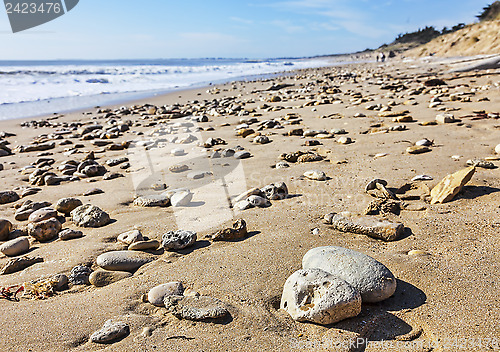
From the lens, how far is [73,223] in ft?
8.00

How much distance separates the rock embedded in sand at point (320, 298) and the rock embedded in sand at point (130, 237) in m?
1.06

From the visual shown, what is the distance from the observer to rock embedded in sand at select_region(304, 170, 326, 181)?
2898 millimetres

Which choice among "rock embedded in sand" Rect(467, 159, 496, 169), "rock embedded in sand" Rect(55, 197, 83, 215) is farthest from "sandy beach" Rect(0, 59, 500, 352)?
"rock embedded in sand" Rect(55, 197, 83, 215)

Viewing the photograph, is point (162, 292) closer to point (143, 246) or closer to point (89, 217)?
point (143, 246)

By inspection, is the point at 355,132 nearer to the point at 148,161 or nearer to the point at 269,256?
the point at 148,161


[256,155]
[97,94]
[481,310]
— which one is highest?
[481,310]

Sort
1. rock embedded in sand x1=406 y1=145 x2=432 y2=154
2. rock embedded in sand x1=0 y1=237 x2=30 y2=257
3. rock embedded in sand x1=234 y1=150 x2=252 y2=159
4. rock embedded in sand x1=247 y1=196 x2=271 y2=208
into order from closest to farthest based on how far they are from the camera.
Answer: rock embedded in sand x1=0 y1=237 x2=30 y2=257, rock embedded in sand x1=247 y1=196 x2=271 y2=208, rock embedded in sand x1=406 y1=145 x2=432 y2=154, rock embedded in sand x1=234 y1=150 x2=252 y2=159

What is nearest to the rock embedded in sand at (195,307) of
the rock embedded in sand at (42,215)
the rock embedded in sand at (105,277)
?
the rock embedded in sand at (105,277)

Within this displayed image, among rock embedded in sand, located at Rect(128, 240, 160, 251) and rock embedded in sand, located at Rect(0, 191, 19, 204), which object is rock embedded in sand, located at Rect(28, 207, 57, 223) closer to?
rock embedded in sand, located at Rect(0, 191, 19, 204)

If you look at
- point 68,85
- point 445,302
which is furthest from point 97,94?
point 445,302

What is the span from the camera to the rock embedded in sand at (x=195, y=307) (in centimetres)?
134

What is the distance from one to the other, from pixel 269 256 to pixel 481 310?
950 millimetres

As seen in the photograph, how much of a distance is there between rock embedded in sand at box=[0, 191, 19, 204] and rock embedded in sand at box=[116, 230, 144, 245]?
157 cm

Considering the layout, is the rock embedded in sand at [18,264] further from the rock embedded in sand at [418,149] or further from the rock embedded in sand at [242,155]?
the rock embedded in sand at [418,149]
